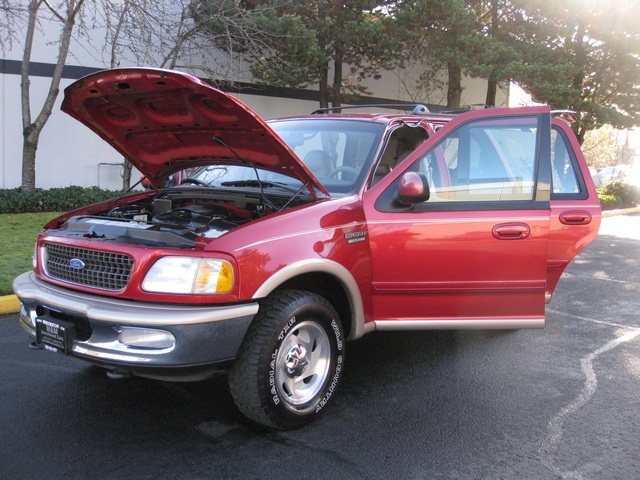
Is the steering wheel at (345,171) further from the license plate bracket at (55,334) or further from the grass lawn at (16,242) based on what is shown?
the grass lawn at (16,242)

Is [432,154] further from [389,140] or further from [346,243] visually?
[346,243]

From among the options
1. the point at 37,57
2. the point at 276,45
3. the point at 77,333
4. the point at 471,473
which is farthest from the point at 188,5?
the point at 471,473

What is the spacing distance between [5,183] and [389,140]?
11.5m

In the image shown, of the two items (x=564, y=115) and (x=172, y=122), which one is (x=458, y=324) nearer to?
(x=564, y=115)

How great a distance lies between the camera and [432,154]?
4.11 metres

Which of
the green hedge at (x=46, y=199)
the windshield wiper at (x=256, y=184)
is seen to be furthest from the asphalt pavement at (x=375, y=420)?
the green hedge at (x=46, y=199)

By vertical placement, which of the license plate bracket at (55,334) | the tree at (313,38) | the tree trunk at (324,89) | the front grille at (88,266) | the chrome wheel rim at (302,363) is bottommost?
the chrome wheel rim at (302,363)

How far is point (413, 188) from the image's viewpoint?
3.70 m

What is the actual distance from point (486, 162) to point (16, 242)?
6.69 metres

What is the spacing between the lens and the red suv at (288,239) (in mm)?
3059

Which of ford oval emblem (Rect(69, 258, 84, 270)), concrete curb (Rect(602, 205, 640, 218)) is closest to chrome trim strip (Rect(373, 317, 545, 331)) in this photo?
ford oval emblem (Rect(69, 258, 84, 270))

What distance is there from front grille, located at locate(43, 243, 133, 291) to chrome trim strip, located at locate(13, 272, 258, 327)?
0.28 ft

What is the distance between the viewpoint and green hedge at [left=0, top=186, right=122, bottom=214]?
11.4 meters

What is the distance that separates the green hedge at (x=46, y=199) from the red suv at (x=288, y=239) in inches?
312
